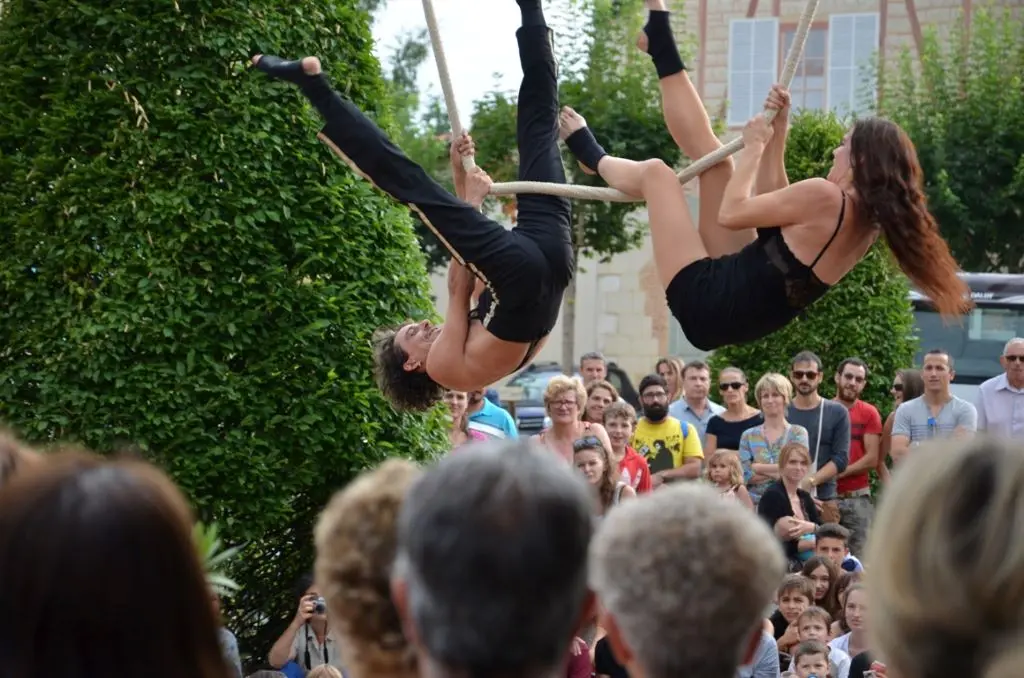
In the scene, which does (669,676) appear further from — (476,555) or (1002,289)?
(1002,289)

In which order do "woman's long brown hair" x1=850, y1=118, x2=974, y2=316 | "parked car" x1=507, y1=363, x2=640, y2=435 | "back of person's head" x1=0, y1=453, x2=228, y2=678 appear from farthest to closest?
"parked car" x1=507, y1=363, x2=640, y2=435, "woman's long brown hair" x1=850, y1=118, x2=974, y2=316, "back of person's head" x1=0, y1=453, x2=228, y2=678

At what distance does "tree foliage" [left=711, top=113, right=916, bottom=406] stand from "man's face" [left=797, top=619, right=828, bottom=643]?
4.64 metres

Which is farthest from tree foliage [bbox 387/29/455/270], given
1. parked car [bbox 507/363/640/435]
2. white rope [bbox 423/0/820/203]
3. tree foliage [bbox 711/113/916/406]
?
white rope [bbox 423/0/820/203]

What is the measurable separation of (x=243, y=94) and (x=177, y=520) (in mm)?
4153

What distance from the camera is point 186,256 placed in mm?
5918

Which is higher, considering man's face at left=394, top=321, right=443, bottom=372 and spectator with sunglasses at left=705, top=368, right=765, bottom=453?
man's face at left=394, top=321, right=443, bottom=372

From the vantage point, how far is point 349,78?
619 cm

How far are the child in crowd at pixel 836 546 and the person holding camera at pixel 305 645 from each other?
2.53m

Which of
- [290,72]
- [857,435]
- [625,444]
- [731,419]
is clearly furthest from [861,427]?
[290,72]

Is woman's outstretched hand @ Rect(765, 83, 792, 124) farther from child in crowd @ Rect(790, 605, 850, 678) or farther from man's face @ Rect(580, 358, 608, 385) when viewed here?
man's face @ Rect(580, 358, 608, 385)

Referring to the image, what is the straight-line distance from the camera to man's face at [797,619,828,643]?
6.46 m

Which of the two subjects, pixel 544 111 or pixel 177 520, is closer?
pixel 177 520

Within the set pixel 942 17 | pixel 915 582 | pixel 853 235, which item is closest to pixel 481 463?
pixel 915 582

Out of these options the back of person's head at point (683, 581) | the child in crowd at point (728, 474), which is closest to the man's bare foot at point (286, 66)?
the back of person's head at point (683, 581)
